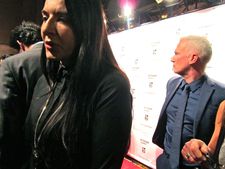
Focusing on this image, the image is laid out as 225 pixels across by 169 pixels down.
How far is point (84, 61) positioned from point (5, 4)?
5.68 m

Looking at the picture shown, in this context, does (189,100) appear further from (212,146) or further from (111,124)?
(111,124)

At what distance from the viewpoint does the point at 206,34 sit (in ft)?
8.14

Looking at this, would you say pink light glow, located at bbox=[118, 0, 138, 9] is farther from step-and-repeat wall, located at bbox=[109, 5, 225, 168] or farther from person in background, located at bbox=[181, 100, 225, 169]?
person in background, located at bbox=[181, 100, 225, 169]

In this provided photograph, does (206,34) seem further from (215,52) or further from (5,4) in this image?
(5,4)

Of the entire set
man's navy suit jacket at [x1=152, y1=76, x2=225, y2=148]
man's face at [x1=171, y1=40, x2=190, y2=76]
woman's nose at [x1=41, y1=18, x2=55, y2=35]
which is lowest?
→ man's navy suit jacket at [x1=152, y1=76, x2=225, y2=148]

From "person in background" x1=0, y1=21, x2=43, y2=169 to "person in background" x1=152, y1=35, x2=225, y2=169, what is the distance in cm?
160

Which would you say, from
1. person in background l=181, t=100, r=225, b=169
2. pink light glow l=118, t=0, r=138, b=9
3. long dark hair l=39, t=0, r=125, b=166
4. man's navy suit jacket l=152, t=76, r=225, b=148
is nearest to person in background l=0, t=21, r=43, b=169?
long dark hair l=39, t=0, r=125, b=166

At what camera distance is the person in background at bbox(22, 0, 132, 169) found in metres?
0.81

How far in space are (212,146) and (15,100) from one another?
5.74 feet

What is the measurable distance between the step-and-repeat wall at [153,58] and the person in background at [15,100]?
5.78ft

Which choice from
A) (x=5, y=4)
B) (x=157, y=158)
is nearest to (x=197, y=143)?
(x=157, y=158)

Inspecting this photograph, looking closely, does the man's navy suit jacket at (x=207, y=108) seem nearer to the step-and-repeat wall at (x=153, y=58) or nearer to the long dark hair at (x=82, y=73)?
the step-and-repeat wall at (x=153, y=58)

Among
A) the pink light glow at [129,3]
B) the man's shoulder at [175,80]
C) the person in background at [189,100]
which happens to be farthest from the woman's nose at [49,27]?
the pink light glow at [129,3]

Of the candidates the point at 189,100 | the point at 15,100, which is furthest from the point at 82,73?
the point at 189,100
